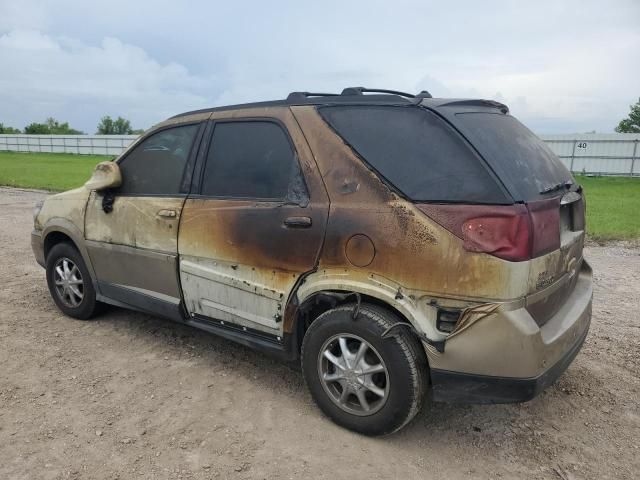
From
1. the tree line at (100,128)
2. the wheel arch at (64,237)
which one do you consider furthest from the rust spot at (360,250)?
the tree line at (100,128)

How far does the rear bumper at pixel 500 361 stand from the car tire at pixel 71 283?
3.18m

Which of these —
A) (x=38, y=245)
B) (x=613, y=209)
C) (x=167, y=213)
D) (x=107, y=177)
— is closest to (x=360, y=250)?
(x=167, y=213)

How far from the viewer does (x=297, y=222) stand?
2.95 meters

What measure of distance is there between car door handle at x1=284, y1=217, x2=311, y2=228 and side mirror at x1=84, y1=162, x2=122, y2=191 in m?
1.71

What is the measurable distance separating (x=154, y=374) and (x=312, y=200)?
175 cm

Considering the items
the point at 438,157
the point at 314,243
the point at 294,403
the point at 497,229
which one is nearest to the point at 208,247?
the point at 314,243

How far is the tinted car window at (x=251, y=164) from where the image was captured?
3.12 meters

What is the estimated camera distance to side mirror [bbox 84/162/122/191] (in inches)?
156

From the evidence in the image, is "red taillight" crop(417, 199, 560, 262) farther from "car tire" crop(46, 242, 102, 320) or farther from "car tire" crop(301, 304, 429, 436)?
"car tire" crop(46, 242, 102, 320)

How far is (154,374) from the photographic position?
362 cm

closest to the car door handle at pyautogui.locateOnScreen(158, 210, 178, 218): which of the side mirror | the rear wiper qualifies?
the side mirror

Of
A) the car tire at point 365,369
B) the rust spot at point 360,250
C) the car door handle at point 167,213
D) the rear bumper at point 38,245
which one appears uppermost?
the car door handle at point 167,213

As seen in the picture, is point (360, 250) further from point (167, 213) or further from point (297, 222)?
point (167, 213)

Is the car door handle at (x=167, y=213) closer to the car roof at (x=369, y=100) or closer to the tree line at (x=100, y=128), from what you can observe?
the car roof at (x=369, y=100)
